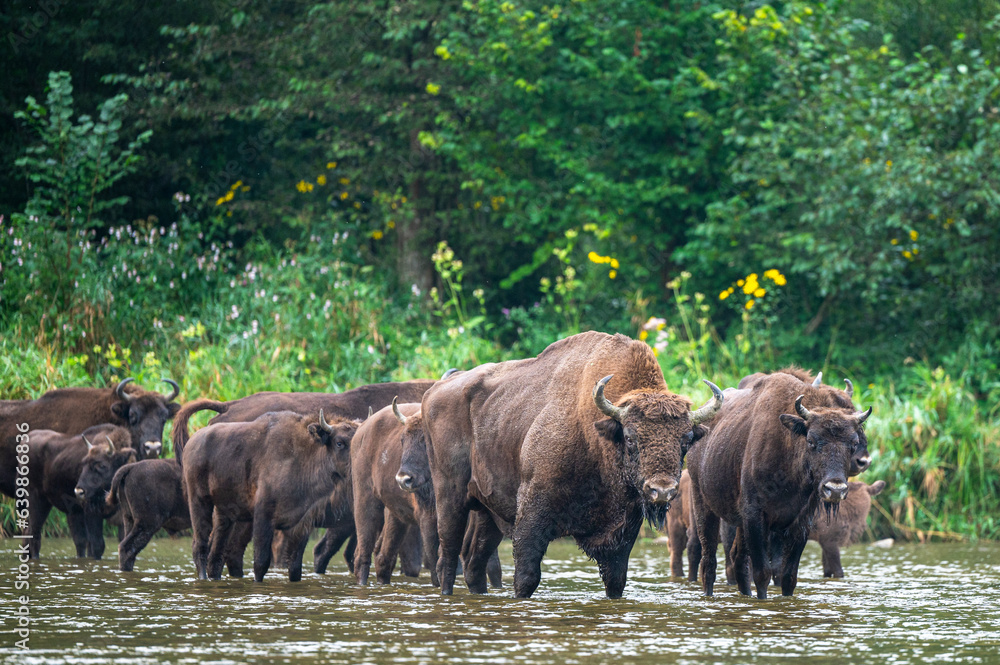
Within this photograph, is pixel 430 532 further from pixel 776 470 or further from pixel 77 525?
pixel 77 525

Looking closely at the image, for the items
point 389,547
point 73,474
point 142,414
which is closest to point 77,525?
point 73,474

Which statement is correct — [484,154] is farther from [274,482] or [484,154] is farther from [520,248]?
[274,482]

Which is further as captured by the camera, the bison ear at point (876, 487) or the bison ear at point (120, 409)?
the bison ear at point (120, 409)

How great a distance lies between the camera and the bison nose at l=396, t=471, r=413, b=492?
11086mm

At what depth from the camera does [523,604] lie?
9.96 meters

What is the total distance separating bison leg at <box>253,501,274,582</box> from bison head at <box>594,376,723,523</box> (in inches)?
156

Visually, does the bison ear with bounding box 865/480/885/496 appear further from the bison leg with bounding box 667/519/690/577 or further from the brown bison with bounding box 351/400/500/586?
the brown bison with bounding box 351/400/500/586

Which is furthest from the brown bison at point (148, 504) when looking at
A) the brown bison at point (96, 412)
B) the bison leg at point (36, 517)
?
the brown bison at point (96, 412)

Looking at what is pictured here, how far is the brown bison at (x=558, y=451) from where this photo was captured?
9.36 m

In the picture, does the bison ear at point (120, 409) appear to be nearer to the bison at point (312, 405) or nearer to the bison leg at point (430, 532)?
the bison at point (312, 405)

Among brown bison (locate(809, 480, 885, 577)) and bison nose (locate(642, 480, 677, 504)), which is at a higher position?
bison nose (locate(642, 480, 677, 504))

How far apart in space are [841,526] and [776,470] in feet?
9.25

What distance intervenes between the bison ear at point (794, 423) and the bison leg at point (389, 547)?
373 cm

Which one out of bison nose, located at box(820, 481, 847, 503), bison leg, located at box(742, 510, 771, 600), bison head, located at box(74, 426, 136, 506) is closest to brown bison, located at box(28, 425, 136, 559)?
bison head, located at box(74, 426, 136, 506)
